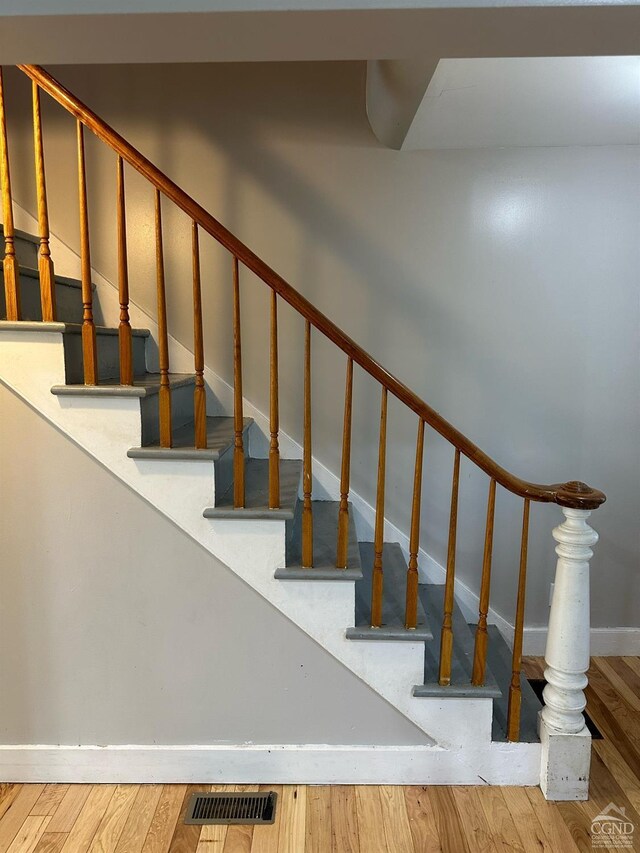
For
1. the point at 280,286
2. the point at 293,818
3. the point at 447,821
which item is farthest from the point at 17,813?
the point at 280,286

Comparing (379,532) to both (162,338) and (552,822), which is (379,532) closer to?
(162,338)

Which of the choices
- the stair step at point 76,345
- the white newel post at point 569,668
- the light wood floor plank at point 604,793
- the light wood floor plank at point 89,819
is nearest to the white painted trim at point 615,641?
the light wood floor plank at point 604,793

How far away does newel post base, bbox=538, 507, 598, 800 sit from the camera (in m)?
1.69

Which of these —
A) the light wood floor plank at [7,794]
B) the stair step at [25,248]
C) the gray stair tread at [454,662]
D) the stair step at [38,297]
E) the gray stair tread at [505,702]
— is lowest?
the light wood floor plank at [7,794]

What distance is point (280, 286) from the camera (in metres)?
1.61

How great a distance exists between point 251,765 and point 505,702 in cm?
95

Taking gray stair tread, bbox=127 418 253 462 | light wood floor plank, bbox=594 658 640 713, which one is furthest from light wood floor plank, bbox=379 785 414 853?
gray stair tread, bbox=127 418 253 462

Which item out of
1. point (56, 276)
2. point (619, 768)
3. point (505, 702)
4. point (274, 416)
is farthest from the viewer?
point (56, 276)

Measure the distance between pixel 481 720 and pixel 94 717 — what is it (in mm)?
1307

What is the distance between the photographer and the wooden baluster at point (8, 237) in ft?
5.08

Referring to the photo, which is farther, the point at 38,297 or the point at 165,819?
the point at 38,297

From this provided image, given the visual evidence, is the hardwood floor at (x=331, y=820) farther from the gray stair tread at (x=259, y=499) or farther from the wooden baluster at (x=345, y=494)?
the gray stair tread at (x=259, y=499)

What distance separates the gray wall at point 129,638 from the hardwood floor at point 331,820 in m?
0.16

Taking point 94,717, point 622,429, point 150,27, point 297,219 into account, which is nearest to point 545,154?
point 297,219
